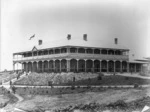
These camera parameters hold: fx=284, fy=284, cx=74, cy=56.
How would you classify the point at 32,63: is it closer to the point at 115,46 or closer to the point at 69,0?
the point at 115,46

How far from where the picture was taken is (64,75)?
34.0 meters

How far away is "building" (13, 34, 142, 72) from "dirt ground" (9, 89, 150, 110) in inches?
479

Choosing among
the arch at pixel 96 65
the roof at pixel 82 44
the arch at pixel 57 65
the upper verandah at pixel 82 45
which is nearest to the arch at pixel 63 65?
the arch at pixel 57 65

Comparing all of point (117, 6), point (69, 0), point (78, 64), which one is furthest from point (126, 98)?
point (78, 64)

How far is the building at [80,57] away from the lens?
3847 centimetres

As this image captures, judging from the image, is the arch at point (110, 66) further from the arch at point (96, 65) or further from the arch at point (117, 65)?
the arch at point (96, 65)

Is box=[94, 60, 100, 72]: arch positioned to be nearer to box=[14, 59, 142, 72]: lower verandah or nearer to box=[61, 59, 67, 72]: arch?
box=[14, 59, 142, 72]: lower verandah

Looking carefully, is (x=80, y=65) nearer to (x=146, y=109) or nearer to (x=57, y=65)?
(x=57, y=65)

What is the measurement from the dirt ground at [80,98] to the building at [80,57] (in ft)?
39.9

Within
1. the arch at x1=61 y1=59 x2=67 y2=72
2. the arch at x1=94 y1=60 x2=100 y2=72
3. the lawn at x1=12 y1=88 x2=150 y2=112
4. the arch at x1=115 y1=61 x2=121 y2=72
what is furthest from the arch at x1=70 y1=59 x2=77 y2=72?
the lawn at x1=12 y1=88 x2=150 y2=112

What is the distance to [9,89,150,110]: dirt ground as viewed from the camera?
22511mm

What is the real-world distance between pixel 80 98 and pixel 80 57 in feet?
49.4

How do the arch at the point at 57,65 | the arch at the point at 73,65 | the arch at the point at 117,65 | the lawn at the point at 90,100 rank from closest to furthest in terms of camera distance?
1. the lawn at the point at 90,100
2. the arch at the point at 73,65
3. the arch at the point at 57,65
4. the arch at the point at 117,65

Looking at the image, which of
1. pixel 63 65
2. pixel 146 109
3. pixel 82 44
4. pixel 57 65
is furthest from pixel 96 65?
pixel 146 109
